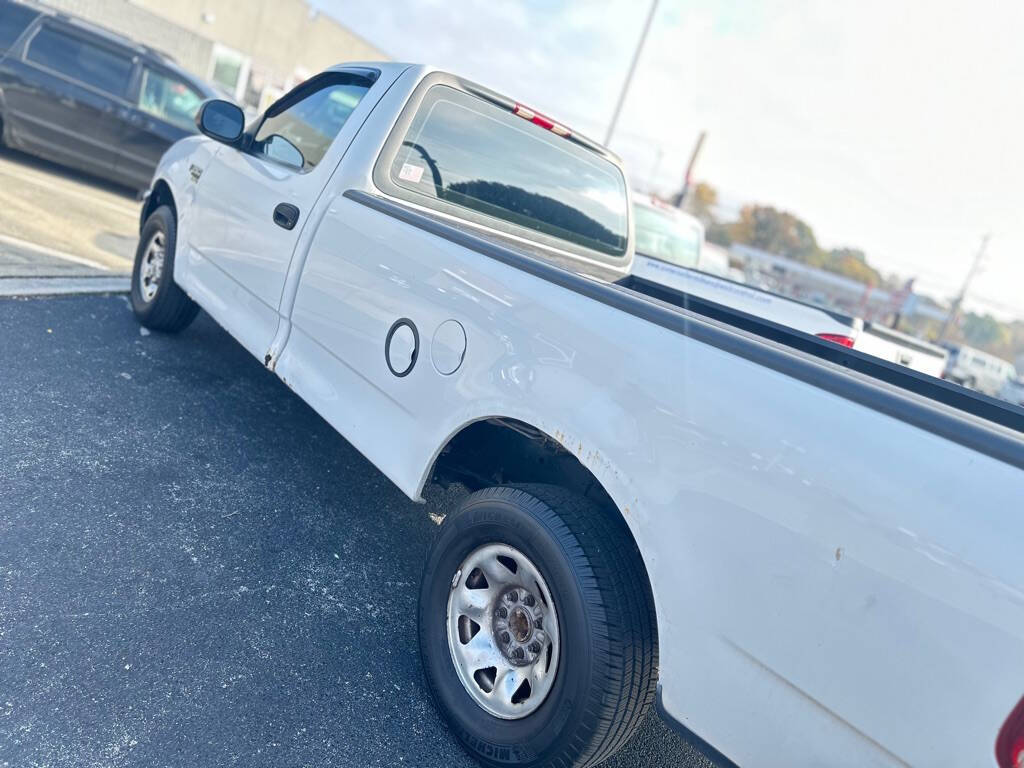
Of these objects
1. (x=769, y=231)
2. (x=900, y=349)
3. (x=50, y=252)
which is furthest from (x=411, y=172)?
(x=769, y=231)

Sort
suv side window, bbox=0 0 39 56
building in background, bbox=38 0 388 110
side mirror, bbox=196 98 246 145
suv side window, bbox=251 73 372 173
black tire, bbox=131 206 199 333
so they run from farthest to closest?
building in background, bbox=38 0 388 110 < suv side window, bbox=0 0 39 56 < black tire, bbox=131 206 199 333 < side mirror, bbox=196 98 246 145 < suv side window, bbox=251 73 372 173

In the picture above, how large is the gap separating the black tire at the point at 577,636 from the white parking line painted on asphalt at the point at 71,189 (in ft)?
26.2

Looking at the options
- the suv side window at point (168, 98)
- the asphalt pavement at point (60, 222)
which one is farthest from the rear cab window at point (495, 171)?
the suv side window at point (168, 98)

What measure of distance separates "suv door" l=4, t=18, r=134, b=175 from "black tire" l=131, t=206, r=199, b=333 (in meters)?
4.71

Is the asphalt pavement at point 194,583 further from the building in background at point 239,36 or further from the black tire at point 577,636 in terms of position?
the building in background at point 239,36

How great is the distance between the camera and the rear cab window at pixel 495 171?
10.9ft

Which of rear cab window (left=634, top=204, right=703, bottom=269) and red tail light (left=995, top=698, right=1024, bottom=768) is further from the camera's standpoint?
A: rear cab window (left=634, top=204, right=703, bottom=269)

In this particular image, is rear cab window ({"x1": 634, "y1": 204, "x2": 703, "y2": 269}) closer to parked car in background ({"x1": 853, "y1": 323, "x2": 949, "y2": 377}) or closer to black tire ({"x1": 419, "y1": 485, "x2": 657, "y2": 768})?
parked car in background ({"x1": 853, "y1": 323, "x2": 949, "y2": 377})

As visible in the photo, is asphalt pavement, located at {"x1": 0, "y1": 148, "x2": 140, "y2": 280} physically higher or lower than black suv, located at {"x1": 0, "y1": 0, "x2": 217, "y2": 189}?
lower

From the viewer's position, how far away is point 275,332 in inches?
135

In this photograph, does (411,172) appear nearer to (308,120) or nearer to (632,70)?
(308,120)

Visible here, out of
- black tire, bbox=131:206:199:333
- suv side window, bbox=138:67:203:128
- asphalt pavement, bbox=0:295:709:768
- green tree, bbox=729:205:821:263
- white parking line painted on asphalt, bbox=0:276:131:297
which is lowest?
asphalt pavement, bbox=0:295:709:768

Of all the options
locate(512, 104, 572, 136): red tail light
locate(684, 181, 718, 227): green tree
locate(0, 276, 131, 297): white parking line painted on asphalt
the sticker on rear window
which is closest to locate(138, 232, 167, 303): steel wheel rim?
locate(0, 276, 131, 297): white parking line painted on asphalt

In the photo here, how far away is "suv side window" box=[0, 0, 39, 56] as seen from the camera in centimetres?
809
